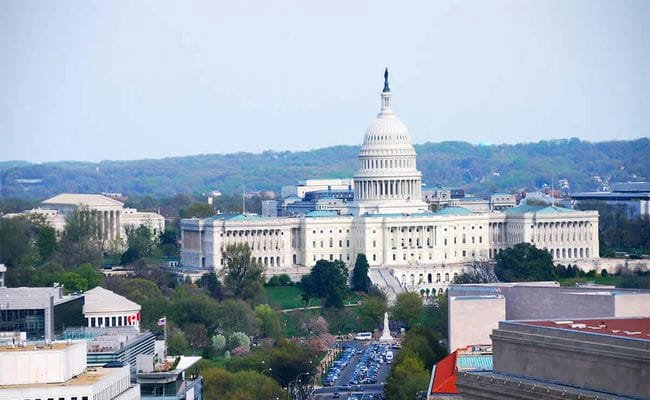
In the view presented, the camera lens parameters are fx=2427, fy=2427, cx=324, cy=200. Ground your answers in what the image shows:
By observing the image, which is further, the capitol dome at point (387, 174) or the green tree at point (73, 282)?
the capitol dome at point (387, 174)

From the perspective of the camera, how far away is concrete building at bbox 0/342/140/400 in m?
49.7

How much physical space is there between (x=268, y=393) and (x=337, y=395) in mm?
9183

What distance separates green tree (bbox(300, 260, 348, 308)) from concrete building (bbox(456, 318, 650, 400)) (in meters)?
87.6

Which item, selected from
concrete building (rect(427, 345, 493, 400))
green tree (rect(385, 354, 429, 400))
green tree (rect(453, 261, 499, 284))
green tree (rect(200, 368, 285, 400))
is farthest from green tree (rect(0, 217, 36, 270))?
concrete building (rect(427, 345, 493, 400))

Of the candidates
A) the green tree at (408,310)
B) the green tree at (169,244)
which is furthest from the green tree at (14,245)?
the green tree at (169,244)

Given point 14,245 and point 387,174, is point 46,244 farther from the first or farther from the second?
point 387,174

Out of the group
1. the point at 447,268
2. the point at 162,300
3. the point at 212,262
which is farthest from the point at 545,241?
the point at 162,300

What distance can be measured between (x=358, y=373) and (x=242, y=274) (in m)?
47.2

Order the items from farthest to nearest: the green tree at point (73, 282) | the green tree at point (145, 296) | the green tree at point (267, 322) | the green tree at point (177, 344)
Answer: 1. the green tree at point (267, 322)
2. the green tree at point (73, 282)
3. the green tree at point (145, 296)
4. the green tree at point (177, 344)

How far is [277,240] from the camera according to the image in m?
174

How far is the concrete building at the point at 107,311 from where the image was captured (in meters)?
91.1

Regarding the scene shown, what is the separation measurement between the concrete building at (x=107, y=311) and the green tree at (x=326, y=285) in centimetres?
4393

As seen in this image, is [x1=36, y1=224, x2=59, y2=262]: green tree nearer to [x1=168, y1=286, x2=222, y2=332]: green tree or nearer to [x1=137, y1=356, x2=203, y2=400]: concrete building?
[x1=168, y1=286, x2=222, y2=332]: green tree

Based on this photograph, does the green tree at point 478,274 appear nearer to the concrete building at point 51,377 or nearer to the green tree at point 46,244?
the green tree at point 46,244
